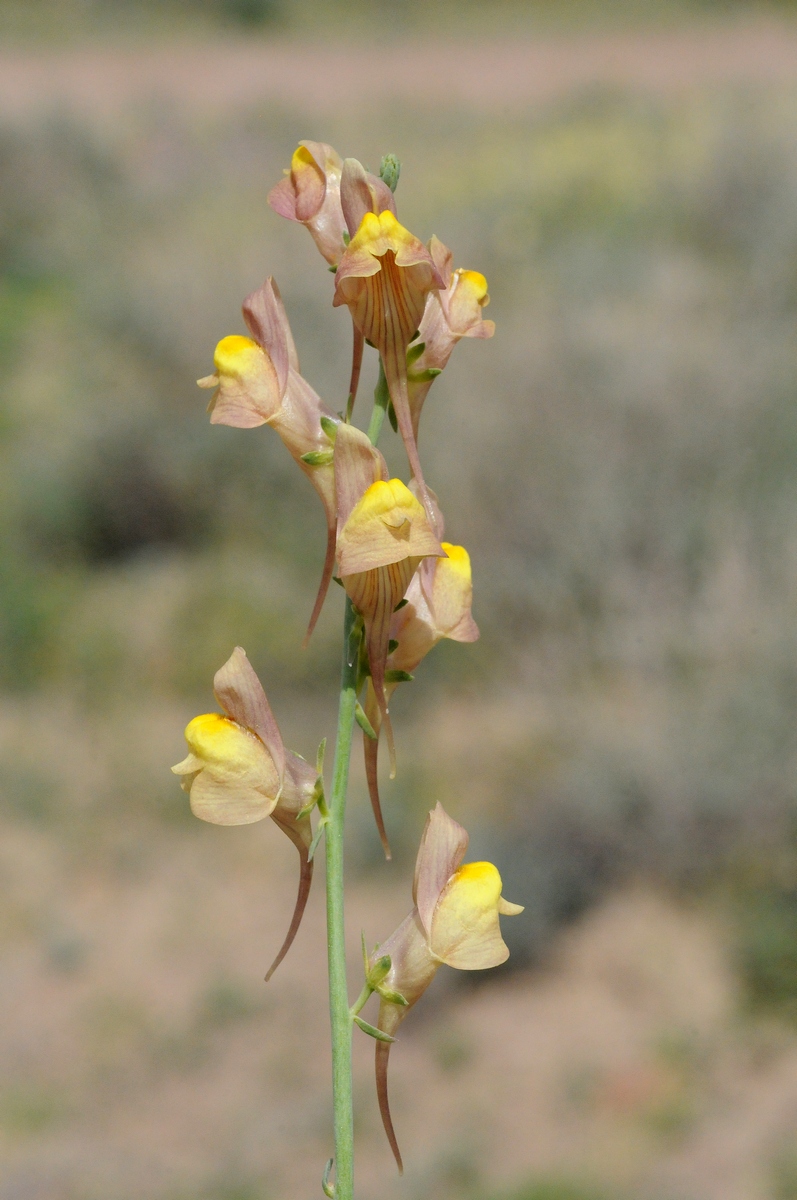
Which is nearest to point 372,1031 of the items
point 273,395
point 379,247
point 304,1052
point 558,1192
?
point 273,395

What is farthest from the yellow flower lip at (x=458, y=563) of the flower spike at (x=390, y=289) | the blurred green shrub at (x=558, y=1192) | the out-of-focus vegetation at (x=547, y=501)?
the out-of-focus vegetation at (x=547, y=501)

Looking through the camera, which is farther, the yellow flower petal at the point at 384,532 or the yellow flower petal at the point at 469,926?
the yellow flower petal at the point at 469,926

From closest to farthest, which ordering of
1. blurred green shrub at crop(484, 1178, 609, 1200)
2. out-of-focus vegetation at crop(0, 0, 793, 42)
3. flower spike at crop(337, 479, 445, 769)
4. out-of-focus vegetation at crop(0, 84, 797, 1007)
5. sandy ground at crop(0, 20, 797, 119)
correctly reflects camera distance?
flower spike at crop(337, 479, 445, 769) → blurred green shrub at crop(484, 1178, 609, 1200) → out-of-focus vegetation at crop(0, 84, 797, 1007) → sandy ground at crop(0, 20, 797, 119) → out-of-focus vegetation at crop(0, 0, 793, 42)

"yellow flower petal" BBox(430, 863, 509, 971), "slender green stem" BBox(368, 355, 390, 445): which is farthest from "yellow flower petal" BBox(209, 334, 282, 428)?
"yellow flower petal" BBox(430, 863, 509, 971)

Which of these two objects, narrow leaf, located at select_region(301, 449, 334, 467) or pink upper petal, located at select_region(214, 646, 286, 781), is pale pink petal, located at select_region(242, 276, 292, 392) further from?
pink upper petal, located at select_region(214, 646, 286, 781)

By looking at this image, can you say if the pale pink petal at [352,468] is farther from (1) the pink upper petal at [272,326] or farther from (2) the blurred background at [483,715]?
(2) the blurred background at [483,715]

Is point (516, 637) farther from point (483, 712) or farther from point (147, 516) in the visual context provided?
point (147, 516)
